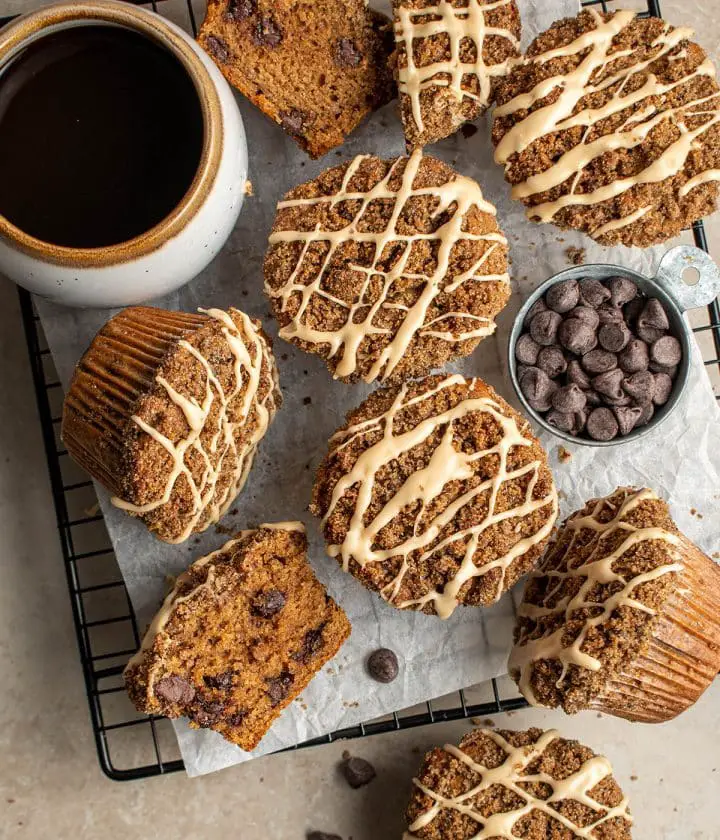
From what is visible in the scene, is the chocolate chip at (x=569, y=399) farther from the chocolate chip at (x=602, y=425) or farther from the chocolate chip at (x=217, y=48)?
the chocolate chip at (x=217, y=48)

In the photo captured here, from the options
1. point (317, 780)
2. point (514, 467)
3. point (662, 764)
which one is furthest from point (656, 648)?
point (317, 780)

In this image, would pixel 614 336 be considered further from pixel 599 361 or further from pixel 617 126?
pixel 617 126

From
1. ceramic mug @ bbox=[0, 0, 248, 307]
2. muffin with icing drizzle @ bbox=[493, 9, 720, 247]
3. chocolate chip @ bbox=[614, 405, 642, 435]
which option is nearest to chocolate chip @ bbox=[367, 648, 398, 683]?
chocolate chip @ bbox=[614, 405, 642, 435]

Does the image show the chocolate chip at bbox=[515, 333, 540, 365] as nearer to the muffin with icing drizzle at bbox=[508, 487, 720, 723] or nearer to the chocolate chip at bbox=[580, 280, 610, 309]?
the chocolate chip at bbox=[580, 280, 610, 309]

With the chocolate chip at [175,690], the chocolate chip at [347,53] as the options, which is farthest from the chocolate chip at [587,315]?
the chocolate chip at [175,690]

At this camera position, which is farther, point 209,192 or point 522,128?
point 522,128

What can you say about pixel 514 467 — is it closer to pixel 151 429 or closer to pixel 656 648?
pixel 656 648

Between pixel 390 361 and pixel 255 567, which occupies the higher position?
pixel 390 361
